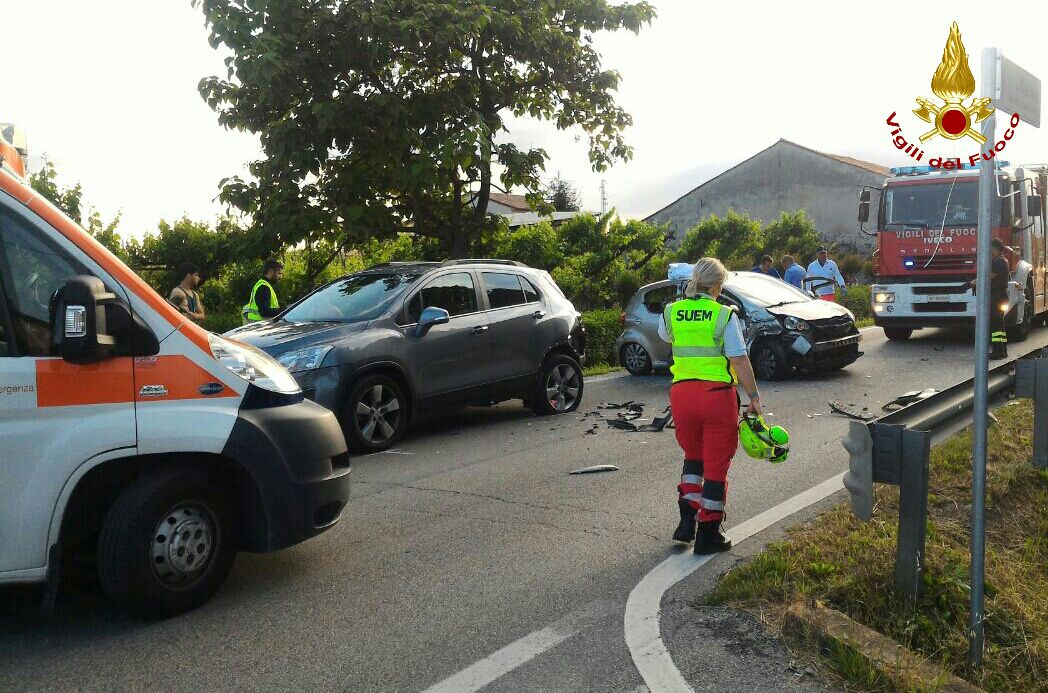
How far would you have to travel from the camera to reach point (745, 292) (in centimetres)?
1306

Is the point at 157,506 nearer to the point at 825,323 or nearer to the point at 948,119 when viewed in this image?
the point at 948,119

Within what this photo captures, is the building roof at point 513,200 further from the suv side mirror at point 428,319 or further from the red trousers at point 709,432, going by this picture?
the red trousers at point 709,432

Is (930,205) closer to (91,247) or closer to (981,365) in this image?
(981,365)

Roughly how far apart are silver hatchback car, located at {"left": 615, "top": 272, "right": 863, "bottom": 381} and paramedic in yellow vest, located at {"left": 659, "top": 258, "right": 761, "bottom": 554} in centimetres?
663

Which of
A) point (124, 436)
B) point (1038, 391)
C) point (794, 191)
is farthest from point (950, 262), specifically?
point (794, 191)

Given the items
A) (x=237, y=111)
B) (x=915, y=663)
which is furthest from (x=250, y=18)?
(x=915, y=663)

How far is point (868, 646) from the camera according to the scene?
3656 mm

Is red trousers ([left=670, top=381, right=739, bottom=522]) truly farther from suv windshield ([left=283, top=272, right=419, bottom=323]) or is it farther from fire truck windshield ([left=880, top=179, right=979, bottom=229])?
fire truck windshield ([left=880, top=179, right=979, bottom=229])

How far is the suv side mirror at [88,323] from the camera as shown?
3902 mm

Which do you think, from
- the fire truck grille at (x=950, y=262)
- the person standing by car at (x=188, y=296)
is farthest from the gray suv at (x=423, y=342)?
the fire truck grille at (x=950, y=262)

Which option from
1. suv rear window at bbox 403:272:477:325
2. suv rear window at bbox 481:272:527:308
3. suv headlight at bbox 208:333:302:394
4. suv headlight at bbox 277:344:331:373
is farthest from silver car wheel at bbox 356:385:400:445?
suv headlight at bbox 208:333:302:394

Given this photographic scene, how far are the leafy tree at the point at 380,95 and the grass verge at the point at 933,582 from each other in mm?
8719

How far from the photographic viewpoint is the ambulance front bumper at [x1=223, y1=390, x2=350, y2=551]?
4.50 metres

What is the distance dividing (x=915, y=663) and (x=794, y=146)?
4781 centimetres
